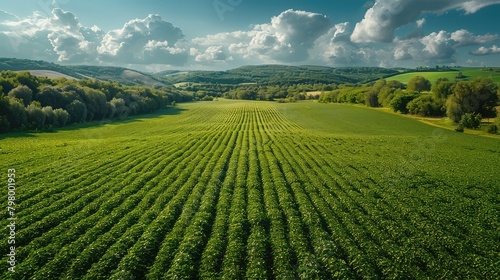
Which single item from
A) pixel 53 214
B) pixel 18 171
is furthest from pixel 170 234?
pixel 18 171

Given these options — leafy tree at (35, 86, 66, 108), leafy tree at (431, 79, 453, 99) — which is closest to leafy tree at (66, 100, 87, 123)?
leafy tree at (35, 86, 66, 108)

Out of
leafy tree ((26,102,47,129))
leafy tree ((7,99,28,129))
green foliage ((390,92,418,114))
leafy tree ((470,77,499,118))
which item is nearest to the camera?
leafy tree ((7,99,28,129))

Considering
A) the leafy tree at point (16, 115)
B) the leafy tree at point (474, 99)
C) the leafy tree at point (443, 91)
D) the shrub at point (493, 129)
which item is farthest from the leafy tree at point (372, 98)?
the leafy tree at point (16, 115)

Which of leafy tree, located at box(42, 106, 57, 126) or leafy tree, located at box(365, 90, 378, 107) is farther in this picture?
leafy tree, located at box(365, 90, 378, 107)

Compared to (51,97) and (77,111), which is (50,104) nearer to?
(51,97)

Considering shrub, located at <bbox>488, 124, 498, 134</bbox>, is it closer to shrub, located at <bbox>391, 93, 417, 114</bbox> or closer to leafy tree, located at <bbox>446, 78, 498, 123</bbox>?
leafy tree, located at <bbox>446, 78, 498, 123</bbox>

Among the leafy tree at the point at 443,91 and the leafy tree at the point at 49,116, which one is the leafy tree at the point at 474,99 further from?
the leafy tree at the point at 49,116
